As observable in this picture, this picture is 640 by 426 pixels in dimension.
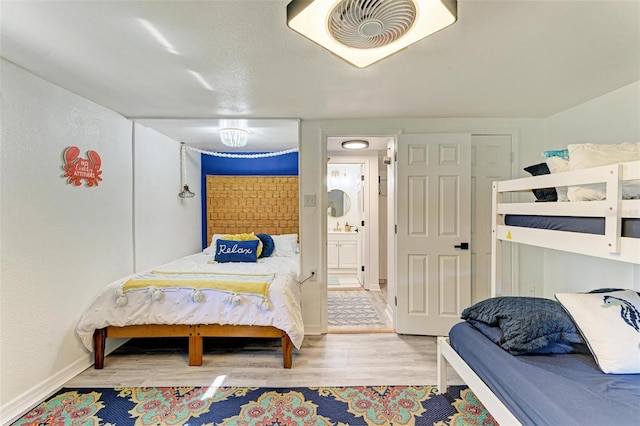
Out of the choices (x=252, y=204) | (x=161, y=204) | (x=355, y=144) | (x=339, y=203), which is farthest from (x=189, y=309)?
(x=339, y=203)

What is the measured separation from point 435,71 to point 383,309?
293 centimetres

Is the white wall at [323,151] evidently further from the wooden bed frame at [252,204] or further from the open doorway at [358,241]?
the wooden bed frame at [252,204]

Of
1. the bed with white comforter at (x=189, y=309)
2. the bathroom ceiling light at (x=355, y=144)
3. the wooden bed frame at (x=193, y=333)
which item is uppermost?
the bathroom ceiling light at (x=355, y=144)

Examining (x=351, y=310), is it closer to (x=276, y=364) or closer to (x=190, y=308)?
(x=276, y=364)

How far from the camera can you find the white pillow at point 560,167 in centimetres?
156

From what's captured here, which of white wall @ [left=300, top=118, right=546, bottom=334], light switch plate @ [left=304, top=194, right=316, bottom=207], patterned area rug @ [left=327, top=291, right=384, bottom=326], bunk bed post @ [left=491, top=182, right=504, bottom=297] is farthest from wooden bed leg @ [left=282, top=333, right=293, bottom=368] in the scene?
bunk bed post @ [left=491, top=182, right=504, bottom=297]

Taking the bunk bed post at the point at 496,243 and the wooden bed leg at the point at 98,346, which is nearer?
the bunk bed post at the point at 496,243

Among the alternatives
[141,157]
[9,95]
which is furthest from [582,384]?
[141,157]

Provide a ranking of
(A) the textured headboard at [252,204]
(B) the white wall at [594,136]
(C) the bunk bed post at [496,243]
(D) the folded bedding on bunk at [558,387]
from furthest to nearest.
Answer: (A) the textured headboard at [252,204] → (B) the white wall at [594,136] → (C) the bunk bed post at [496,243] → (D) the folded bedding on bunk at [558,387]

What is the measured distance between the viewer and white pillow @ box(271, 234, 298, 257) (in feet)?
13.2

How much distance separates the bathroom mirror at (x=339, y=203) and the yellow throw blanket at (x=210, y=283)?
3.60 metres

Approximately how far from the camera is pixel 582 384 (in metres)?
1.21

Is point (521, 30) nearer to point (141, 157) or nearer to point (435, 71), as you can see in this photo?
point (435, 71)

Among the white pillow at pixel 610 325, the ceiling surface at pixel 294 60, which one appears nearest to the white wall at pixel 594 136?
the ceiling surface at pixel 294 60
